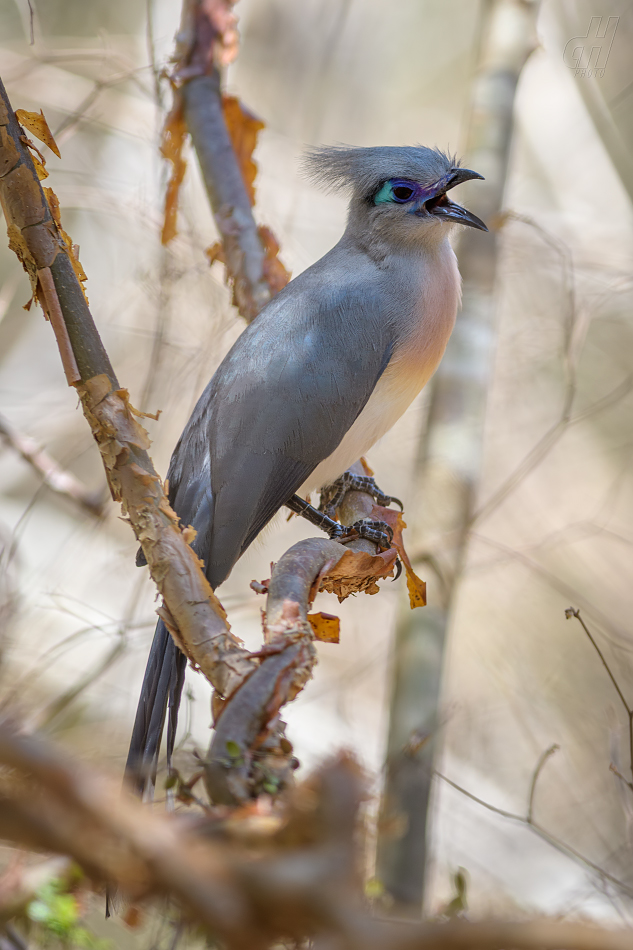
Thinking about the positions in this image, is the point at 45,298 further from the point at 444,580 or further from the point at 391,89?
the point at 391,89

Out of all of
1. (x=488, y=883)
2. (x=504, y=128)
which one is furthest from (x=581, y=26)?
(x=488, y=883)

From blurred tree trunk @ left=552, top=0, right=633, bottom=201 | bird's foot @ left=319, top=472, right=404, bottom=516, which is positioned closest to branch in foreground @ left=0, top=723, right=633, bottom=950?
bird's foot @ left=319, top=472, right=404, bottom=516

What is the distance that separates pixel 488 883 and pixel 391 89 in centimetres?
822

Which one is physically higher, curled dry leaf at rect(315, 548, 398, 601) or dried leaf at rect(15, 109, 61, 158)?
dried leaf at rect(15, 109, 61, 158)

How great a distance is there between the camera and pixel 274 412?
278cm

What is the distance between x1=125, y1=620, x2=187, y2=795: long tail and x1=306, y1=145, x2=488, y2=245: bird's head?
1.86 m

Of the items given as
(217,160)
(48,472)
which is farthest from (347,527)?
(217,160)

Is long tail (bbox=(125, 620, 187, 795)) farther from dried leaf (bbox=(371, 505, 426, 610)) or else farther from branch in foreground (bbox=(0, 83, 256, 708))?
dried leaf (bbox=(371, 505, 426, 610))

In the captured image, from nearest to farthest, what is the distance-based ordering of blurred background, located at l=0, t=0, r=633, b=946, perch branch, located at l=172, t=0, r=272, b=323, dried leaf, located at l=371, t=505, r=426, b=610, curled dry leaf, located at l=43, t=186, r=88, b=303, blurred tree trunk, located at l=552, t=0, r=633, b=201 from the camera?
curled dry leaf, located at l=43, t=186, r=88, b=303, dried leaf, located at l=371, t=505, r=426, b=610, perch branch, located at l=172, t=0, r=272, b=323, blurred background, located at l=0, t=0, r=633, b=946, blurred tree trunk, located at l=552, t=0, r=633, b=201

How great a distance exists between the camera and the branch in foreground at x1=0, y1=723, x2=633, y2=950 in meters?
0.80

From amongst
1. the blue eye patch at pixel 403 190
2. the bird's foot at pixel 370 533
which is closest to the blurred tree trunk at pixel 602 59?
the blue eye patch at pixel 403 190

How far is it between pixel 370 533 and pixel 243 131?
2.38m

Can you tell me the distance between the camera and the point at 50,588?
4.28 meters

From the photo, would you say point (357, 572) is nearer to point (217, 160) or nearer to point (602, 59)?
point (217, 160)
